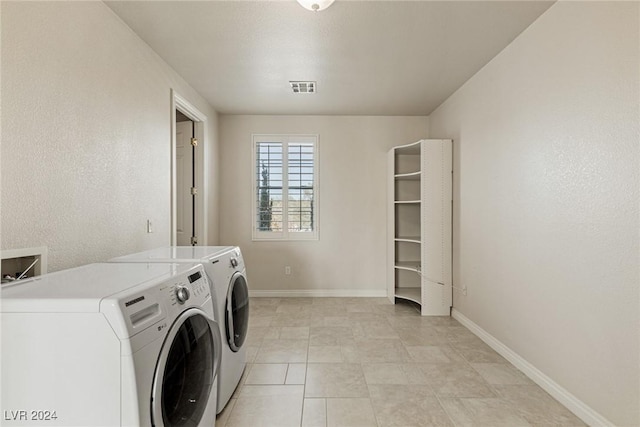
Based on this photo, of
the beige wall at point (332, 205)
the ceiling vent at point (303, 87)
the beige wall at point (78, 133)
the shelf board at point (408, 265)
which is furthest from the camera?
the beige wall at point (332, 205)

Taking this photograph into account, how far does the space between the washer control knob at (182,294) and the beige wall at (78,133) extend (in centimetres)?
84

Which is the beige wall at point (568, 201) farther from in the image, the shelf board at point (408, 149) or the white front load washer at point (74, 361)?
the white front load washer at point (74, 361)

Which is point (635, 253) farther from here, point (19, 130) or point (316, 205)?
point (316, 205)

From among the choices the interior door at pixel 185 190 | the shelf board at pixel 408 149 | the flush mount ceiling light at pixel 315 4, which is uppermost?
the flush mount ceiling light at pixel 315 4

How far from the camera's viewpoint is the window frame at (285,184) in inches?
183

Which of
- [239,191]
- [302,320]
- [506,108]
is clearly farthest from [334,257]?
[506,108]

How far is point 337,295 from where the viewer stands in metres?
4.68

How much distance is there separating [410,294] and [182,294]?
349 cm

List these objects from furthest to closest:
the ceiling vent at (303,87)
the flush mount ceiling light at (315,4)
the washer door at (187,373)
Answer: the ceiling vent at (303,87) < the flush mount ceiling light at (315,4) < the washer door at (187,373)

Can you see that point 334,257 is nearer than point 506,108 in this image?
No

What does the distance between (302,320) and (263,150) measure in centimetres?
239

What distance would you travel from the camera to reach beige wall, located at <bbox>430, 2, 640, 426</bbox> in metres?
1.67

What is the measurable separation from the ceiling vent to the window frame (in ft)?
3.44

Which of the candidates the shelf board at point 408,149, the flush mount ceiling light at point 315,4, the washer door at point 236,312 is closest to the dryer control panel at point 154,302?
the washer door at point 236,312
